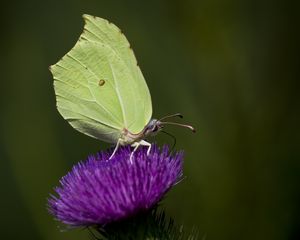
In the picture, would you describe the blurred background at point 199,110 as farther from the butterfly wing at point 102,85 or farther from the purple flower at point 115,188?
the purple flower at point 115,188

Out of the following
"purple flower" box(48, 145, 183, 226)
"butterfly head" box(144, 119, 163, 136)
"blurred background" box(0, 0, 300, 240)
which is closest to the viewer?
"purple flower" box(48, 145, 183, 226)

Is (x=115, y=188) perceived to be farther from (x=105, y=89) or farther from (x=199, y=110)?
(x=199, y=110)

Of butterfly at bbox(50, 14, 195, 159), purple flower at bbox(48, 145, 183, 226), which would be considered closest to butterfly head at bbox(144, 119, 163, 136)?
butterfly at bbox(50, 14, 195, 159)

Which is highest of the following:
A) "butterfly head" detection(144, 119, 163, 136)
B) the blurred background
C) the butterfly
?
the butterfly

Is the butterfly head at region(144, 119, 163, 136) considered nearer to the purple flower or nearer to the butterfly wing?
the butterfly wing

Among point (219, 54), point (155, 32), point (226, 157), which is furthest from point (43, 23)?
point (226, 157)

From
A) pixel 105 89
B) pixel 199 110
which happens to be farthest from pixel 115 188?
pixel 199 110
